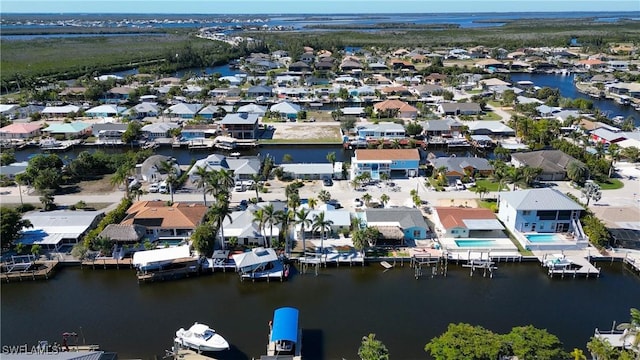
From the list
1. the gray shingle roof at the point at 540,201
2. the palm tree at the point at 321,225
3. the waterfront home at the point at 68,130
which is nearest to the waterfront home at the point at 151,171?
the palm tree at the point at 321,225

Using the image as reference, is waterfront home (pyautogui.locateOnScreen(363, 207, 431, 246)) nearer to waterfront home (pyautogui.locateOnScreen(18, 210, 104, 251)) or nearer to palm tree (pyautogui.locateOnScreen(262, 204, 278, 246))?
palm tree (pyautogui.locateOnScreen(262, 204, 278, 246))

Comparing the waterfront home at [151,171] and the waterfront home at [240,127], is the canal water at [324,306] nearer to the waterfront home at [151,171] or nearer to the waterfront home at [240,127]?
the waterfront home at [151,171]

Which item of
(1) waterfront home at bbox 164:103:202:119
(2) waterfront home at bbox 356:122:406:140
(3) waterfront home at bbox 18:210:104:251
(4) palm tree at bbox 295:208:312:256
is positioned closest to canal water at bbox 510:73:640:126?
(2) waterfront home at bbox 356:122:406:140

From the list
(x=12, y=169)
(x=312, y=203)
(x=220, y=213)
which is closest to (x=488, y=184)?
(x=312, y=203)

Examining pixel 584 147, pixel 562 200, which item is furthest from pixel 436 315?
pixel 584 147

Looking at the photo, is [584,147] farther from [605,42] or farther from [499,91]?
[605,42]

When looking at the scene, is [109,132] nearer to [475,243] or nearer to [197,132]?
[197,132]
